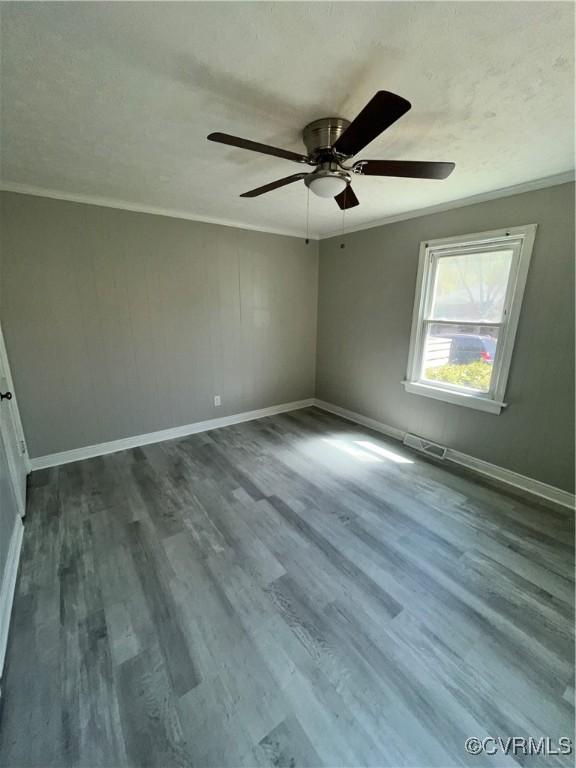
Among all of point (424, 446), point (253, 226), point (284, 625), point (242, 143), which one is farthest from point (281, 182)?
point (424, 446)

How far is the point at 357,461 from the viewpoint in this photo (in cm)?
303

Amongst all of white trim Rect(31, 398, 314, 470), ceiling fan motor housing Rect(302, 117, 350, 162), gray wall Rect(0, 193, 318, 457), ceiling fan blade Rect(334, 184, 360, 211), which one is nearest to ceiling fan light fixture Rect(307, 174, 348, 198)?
ceiling fan motor housing Rect(302, 117, 350, 162)

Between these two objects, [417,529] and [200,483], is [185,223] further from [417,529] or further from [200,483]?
[417,529]

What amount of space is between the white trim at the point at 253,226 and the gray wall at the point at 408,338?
0.17 feet

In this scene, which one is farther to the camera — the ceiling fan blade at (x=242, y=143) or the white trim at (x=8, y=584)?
the white trim at (x=8, y=584)

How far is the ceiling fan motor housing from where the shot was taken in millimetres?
1511

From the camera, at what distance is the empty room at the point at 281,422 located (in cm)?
109

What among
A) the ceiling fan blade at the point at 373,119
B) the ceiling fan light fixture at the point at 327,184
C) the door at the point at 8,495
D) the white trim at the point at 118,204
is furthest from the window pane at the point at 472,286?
the door at the point at 8,495

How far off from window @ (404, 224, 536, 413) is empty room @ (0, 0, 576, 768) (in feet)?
0.08

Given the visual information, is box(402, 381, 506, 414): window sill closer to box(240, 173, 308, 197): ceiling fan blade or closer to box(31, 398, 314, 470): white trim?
box(31, 398, 314, 470): white trim

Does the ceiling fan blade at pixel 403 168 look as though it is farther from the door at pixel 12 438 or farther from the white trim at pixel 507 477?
the door at pixel 12 438

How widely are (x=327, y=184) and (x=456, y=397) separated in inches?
91.1

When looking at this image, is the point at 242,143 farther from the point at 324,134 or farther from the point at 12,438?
the point at 12,438

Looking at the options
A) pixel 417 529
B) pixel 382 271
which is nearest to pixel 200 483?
pixel 417 529
